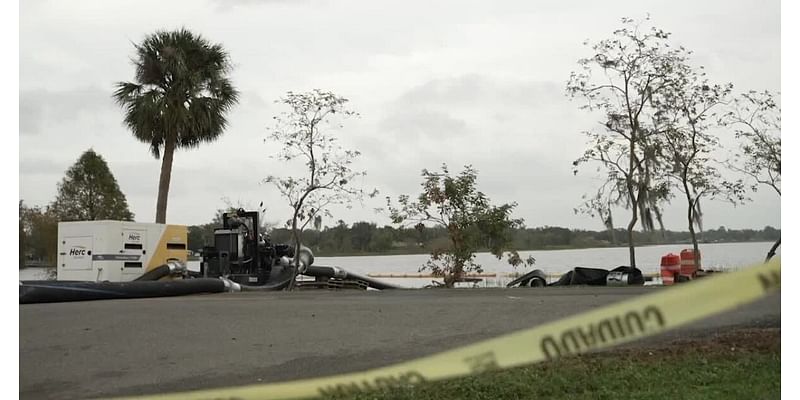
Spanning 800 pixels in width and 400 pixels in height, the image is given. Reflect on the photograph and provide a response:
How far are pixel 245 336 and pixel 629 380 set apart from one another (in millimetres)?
1771

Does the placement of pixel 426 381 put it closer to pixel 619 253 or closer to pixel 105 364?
pixel 619 253

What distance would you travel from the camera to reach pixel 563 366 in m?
3.58

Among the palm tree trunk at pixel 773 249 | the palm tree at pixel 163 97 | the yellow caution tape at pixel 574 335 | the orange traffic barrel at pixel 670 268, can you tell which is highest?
the palm tree at pixel 163 97

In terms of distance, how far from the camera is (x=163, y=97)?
208 inches

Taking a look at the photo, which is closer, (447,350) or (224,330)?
(447,350)

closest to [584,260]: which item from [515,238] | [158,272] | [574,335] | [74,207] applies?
[515,238]

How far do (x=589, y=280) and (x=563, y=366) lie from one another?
1.48 feet

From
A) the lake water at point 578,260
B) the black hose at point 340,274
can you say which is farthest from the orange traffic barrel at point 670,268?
the black hose at point 340,274

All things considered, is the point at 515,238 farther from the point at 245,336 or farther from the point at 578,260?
the point at 245,336

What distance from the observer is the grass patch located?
11.0 feet

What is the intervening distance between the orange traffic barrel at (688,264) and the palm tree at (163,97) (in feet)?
7.63

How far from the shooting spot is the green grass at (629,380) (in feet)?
11.3

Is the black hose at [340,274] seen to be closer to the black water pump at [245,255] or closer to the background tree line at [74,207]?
the black water pump at [245,255]
